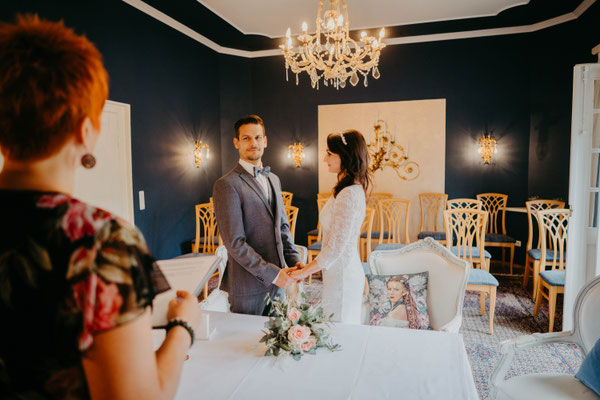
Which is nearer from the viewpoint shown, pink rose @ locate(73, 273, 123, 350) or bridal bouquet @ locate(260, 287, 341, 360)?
pink rose @ locate(73, 273, 123, 350)

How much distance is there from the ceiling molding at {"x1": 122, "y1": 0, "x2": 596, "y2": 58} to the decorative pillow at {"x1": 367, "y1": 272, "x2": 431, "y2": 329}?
3997 mm

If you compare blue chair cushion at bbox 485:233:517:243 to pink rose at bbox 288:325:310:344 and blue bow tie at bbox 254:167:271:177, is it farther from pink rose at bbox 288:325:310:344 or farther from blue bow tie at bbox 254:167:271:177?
pink rose at bbox 288:325:310:344

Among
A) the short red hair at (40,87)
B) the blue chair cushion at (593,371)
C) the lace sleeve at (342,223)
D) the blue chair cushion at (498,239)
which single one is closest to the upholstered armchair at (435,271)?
the lace sleeve at (342,223)

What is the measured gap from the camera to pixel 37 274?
1.73ft

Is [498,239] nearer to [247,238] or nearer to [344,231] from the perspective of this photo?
[344,231]

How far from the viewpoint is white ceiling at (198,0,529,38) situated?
484cm

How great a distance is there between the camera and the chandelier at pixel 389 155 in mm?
6164

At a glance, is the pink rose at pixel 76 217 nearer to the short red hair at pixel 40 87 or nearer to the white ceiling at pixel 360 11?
the short red hair at pixel 40 87

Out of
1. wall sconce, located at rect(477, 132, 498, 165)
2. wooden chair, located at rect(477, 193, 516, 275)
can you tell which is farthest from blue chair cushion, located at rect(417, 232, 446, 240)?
wall sconce, located at rect(477, 132, 498, 165)

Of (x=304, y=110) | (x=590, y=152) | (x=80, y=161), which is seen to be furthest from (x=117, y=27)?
(x=590, y=152)

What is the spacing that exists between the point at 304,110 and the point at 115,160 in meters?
3.43

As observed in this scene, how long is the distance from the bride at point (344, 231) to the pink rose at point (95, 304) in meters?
1.61

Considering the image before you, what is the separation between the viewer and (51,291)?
533 mm

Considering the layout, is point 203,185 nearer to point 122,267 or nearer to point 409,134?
point 409,134
